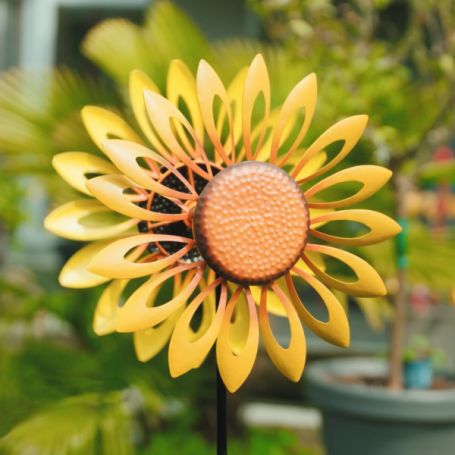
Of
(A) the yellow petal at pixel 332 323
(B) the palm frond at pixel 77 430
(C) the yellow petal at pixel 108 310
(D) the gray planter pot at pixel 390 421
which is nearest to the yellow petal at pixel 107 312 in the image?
(C) the yellow petal at pixel 108 310

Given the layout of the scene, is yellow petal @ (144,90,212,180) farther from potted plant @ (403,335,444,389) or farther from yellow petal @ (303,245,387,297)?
potted plant @ (403,335,444,389)

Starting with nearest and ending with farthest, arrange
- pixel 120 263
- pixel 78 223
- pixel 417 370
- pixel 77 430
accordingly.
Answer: pixel 120 263, pixel 78 223, pixel 77 430, pixel 417 370

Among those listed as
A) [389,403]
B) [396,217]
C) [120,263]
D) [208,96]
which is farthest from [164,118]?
[396,217]

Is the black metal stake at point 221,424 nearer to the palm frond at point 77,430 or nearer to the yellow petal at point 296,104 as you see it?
the yellow petal at point 296,104

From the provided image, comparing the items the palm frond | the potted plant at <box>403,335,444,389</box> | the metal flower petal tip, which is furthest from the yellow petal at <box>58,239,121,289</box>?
the potted plant at <box>403,335,444,389</box>

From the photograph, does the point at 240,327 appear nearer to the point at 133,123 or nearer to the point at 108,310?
the point at 108,310

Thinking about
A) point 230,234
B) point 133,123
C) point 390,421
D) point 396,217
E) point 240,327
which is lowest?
point 390,421
